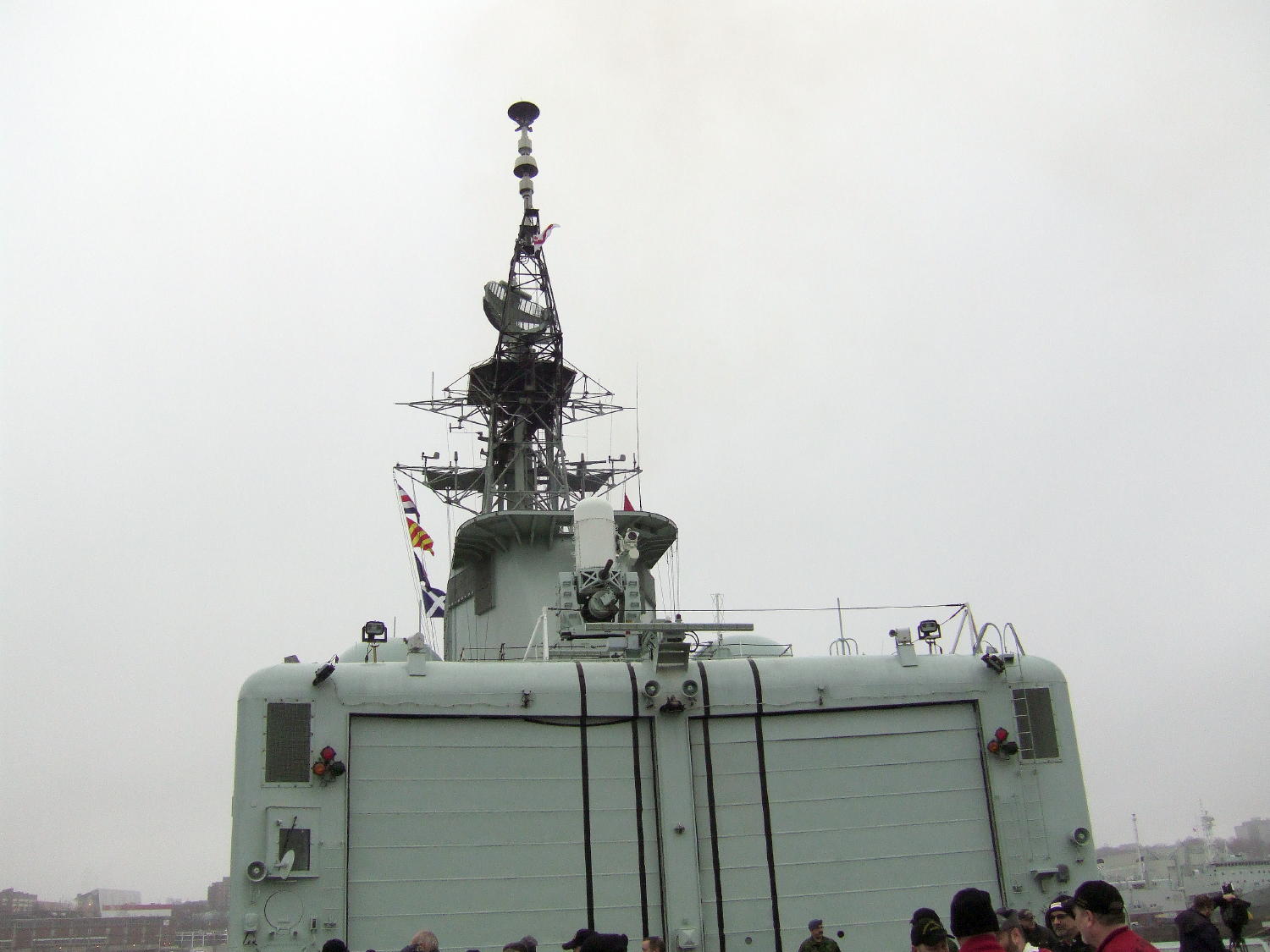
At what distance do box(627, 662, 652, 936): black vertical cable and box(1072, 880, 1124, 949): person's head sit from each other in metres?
9.42

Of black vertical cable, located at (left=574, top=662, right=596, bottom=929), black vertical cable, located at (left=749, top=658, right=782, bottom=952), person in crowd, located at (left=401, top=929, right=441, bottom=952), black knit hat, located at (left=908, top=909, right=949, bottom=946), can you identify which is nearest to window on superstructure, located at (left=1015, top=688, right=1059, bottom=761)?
black vertical cable, located at (left=749, top=658, right=782, bottom=952)

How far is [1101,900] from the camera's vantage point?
514cm

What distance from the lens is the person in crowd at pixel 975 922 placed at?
15.9 feet

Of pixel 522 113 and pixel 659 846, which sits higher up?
pixel 522 113

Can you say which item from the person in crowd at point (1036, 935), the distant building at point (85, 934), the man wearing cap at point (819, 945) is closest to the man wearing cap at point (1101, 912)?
the person in crowd at point (1036, 935)

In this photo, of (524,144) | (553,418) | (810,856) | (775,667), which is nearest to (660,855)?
(810,856)

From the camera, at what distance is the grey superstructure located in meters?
13.3

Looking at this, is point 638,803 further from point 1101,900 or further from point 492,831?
point 1101,900

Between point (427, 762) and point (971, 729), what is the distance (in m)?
7.64

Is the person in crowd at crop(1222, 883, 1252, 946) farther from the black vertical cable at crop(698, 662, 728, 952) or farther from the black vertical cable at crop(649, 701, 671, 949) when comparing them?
the black vertical cable at crop(649, 701, 671, 949)

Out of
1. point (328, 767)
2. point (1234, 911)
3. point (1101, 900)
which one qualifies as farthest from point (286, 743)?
point (1234, 911)

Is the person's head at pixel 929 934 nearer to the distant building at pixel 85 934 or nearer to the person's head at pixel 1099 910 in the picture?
the person's head at pixel 1099 910

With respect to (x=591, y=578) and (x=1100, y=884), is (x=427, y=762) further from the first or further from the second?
(x=1100, y=884)

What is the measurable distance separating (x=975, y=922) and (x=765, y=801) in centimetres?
986
